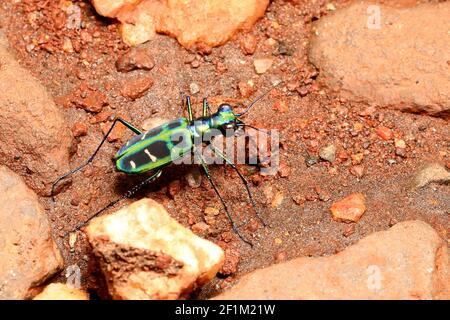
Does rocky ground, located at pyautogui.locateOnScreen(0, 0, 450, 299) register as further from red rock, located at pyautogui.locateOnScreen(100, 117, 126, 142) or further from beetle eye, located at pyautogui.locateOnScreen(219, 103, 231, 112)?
beetle eye, located at pyautogui.locateOnScreen(219, 103, 231, 112)

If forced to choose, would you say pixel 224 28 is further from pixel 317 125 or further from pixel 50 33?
pixel 50 33

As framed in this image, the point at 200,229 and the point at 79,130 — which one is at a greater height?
the point at 79,130

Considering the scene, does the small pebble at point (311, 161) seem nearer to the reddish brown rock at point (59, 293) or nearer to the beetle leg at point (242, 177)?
the beetle leg at point (242, 177)

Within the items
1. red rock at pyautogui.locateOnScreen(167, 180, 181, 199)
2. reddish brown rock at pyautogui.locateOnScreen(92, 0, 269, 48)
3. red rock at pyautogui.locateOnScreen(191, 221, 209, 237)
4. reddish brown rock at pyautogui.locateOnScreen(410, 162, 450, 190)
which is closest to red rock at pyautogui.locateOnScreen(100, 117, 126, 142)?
red rock at pyautogui.locateOnScreen(167, 180, 181, 199)

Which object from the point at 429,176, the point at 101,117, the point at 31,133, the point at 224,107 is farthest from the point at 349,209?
the point at 31,133

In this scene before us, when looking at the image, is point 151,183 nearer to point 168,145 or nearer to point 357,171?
point 168,145
